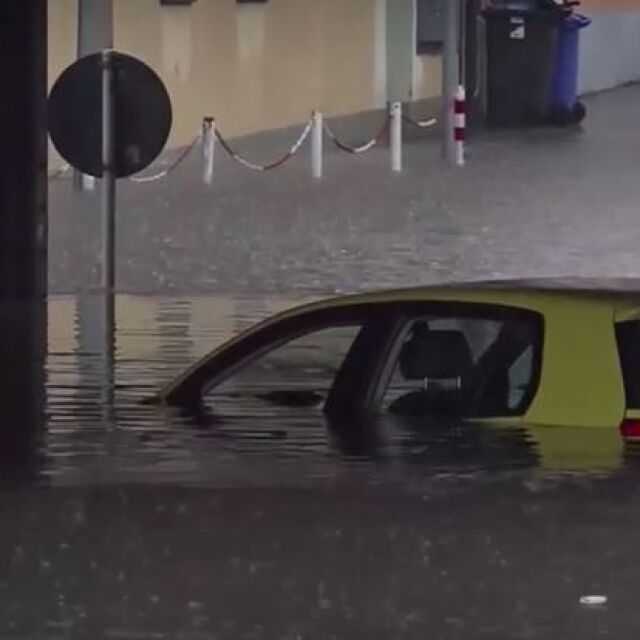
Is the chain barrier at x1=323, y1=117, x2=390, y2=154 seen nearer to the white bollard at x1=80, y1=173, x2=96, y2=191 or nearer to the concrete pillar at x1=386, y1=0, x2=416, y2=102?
the concrete pillar at x1=386, y1=0, x2=416, y2=102

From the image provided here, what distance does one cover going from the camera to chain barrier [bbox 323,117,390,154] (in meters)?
33.3

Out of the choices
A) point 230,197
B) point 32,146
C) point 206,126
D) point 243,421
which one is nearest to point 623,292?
point 243,421

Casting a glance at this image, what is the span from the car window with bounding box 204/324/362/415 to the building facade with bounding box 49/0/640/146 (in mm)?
15275

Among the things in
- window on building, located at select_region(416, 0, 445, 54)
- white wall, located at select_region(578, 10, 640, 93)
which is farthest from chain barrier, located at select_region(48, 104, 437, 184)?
white wall, located at select_region(578, 10, 640, 93)

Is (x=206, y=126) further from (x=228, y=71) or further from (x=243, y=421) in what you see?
(x=243, y=421)

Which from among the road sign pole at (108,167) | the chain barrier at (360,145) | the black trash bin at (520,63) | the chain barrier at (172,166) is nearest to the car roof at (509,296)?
the road sign pole at (108,167)

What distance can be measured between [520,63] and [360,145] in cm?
386

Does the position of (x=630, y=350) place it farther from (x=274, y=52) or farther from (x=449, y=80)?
(x=274, y=52)

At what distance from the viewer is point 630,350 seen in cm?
911

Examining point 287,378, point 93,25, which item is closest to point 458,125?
point 93,25

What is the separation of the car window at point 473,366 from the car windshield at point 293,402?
0.01 meters

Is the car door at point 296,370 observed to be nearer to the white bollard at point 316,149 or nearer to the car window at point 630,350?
the car window at point 630,350

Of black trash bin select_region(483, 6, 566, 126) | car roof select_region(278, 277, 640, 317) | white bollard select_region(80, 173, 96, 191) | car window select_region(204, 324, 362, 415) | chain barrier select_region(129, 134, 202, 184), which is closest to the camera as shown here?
car roof select_region(278, 277, 640, 317)

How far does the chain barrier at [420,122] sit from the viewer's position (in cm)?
3668
